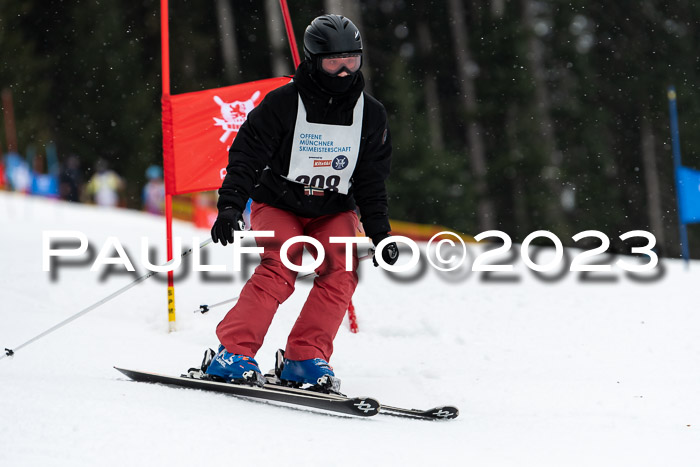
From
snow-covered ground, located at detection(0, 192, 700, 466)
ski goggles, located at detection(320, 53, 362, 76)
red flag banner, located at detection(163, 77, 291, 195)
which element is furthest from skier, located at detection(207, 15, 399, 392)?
red flag banner, located at detection(163, 77, 291, 195)

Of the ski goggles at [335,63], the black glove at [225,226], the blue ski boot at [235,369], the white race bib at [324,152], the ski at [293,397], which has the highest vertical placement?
the ski goggles at [335,63]

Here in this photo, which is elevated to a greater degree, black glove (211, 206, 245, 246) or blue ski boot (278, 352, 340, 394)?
black glove (211, 206, 245, 246)

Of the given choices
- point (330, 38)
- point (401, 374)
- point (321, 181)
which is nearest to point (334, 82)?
point (330, 38)

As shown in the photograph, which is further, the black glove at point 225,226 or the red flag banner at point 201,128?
the red flag banner at point 201,128

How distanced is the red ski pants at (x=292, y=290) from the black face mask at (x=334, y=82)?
599mm

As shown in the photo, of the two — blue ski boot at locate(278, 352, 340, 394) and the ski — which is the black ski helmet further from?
the ski

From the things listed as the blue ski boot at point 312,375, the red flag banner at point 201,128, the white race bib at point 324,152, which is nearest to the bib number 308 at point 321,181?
the white race bib at point 324,152

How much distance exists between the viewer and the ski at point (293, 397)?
3.34 m

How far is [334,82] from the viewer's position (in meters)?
3.70

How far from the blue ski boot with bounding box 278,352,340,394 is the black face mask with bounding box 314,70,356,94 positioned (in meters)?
1.16

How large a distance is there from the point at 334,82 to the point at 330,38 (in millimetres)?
185

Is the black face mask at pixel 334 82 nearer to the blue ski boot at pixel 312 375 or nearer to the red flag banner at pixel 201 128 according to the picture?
the blue ski boot at pixel 312 375

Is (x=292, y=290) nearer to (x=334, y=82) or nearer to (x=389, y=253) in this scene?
(x=389, y=253)

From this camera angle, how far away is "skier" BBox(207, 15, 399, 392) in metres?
3.64
